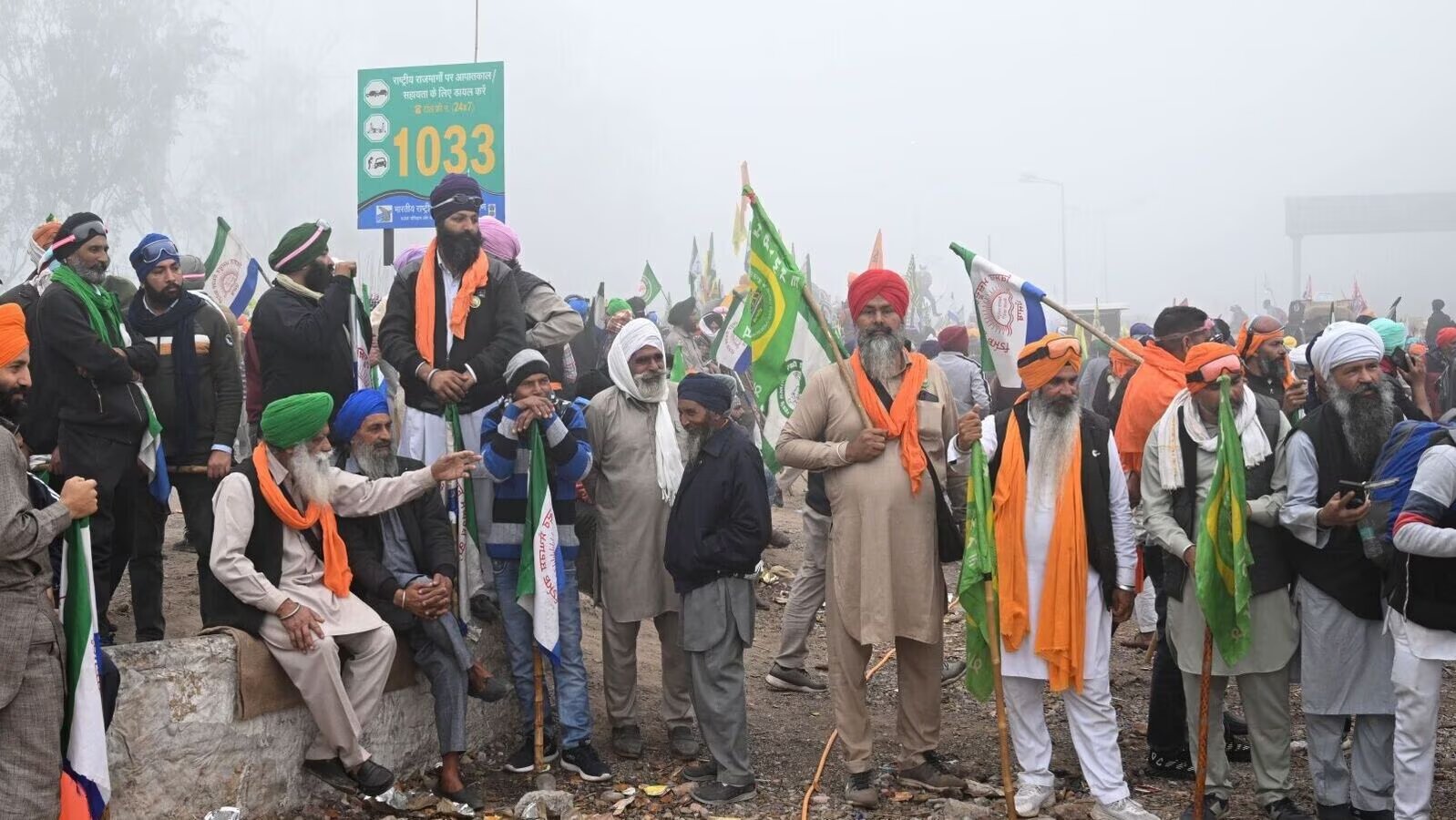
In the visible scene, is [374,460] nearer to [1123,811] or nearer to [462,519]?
[462,519]

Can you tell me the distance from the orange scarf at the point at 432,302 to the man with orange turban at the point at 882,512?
5.38 ft

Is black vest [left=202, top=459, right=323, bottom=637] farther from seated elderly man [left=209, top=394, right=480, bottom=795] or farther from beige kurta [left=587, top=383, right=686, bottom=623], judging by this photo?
beige kurta [left=587, top=383, right=686, bottom=623]

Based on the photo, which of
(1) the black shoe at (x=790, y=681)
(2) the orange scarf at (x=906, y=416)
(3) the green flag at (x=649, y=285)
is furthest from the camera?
(3) the green flag at (x=649, y=285)

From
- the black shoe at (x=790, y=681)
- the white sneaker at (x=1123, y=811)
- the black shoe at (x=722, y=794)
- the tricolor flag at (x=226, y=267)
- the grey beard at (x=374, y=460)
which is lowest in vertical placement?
the black shoe at (x=722, y=794)

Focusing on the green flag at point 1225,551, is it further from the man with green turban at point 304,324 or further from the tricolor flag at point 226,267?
the tricolor flag at point 226,267

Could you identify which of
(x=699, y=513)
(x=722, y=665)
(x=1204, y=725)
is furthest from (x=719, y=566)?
(x=1204, y=725)

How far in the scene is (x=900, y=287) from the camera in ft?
20.4

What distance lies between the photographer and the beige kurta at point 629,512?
6.54m

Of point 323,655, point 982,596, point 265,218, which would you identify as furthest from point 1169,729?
point 265,218

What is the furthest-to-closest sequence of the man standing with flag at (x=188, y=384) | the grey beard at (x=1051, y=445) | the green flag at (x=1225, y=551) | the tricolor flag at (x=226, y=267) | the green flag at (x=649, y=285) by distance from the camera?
1. the green flag at (x=649, y=285)
2. the tricolor flag at (x=226, y=267)
3. the man standing with flag at (x=188, y=384)
4. the grey beard at (x=1051, y=445)
5. the green flag at (x=1225, y=551)

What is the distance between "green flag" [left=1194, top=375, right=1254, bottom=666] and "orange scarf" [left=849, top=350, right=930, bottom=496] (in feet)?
3.87

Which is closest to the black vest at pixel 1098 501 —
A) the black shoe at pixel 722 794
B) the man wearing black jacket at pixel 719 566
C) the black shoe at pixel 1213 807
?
the black shoe at pixel 1213 807

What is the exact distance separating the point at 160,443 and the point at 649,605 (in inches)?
93.7

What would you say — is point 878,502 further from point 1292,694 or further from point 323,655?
point 1292,694
